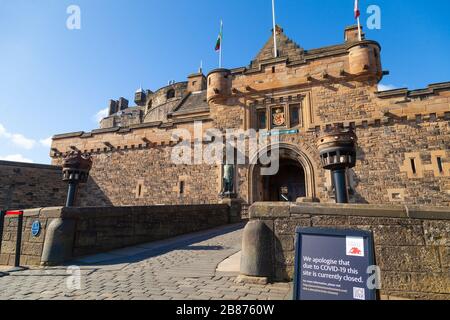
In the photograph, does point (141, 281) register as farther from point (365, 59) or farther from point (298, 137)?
point (365, 59)

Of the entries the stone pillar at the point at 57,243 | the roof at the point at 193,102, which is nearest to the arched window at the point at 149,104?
the roof at the point at 193,102

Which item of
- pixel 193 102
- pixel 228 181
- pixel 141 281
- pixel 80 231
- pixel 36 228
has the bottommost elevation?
pixel 141 281

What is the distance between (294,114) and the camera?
14.6 meters

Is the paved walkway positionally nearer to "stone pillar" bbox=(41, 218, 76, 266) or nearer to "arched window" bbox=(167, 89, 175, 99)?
"stone pillar" bbox=(41, 218, 76, 266)

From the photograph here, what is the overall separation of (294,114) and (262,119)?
1.83 metres

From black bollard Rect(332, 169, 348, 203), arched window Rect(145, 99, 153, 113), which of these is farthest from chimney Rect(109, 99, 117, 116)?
black bollard Rect(332, 169, 348, 203)

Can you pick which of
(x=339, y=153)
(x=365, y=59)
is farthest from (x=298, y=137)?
(x=339, y=153)

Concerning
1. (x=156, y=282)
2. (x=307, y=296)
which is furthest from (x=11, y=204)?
(x=307, y=296)

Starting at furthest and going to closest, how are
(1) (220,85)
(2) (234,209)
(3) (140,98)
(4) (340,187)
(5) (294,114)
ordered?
(3) (140,98)
(1) (220,85)
(5) (294,114)
(2) (234,209)
(4) (340,187)

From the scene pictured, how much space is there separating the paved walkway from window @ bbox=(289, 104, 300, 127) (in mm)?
10013

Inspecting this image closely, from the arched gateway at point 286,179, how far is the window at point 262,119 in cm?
150

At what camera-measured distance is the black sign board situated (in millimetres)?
2236

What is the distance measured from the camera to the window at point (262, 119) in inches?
592
